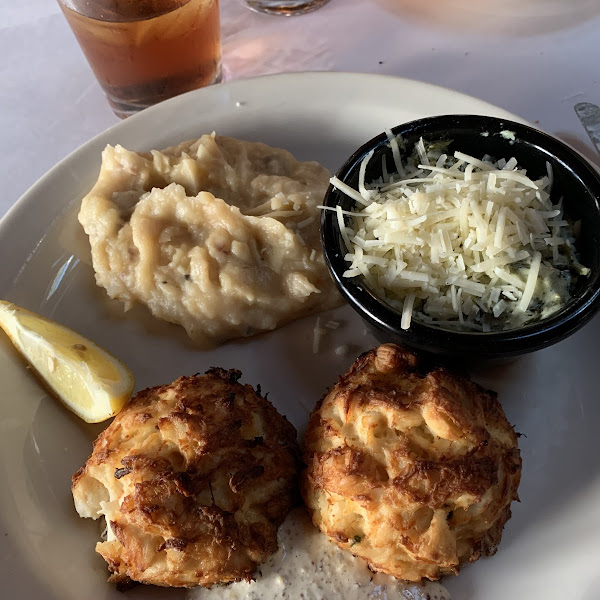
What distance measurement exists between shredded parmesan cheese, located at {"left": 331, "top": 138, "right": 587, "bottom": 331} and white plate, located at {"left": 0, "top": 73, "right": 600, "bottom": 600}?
13.5 inches

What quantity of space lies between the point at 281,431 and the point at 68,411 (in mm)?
739

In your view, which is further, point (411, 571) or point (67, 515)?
point (67, 515)

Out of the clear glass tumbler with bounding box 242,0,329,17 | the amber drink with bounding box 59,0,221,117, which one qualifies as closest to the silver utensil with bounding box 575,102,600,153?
the clear glass tumbler with bounding box 242,0,329,17

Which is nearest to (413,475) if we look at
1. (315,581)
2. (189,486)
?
(315,581)

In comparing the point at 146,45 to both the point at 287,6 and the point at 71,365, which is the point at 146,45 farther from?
the point at 71,365

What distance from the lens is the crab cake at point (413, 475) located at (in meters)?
1.55

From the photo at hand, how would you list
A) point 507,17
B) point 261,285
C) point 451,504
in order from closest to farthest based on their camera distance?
point 451,504 < point 261,285 < point 507,17

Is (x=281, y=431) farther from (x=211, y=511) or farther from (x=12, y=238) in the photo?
(x=12, y=238)

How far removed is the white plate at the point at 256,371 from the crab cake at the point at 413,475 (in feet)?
0.75

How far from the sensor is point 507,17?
3215 mm

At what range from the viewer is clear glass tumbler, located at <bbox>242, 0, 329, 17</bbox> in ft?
10.9

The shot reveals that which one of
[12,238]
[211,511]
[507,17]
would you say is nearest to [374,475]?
[211,511]

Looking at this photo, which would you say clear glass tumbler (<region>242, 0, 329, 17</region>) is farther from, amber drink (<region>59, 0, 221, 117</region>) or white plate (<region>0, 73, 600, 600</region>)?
white plate (<region>0, 73, 600, 600</region>)

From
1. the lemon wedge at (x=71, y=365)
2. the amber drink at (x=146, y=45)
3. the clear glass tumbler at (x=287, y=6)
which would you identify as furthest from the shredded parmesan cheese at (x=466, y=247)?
the clear glass tumbler at (x=287, y=6)
